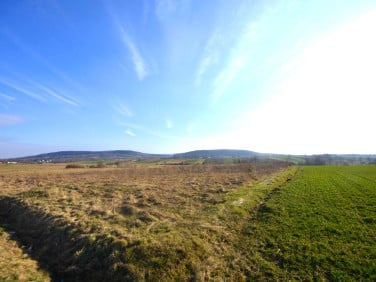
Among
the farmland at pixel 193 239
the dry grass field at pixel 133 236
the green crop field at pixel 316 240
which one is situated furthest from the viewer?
the dry grass field at pixel 133 236

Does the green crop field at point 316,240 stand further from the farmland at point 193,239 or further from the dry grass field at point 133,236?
the dry grass field at point 133,236

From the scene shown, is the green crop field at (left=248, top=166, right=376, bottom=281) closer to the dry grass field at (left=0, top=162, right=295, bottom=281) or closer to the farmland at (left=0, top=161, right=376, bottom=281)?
the farmland at (left=0, top=161, right=376, bottom=281)

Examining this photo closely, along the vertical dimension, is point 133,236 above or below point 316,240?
above

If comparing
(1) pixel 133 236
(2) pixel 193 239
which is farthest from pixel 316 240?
(1) pixel 133 236

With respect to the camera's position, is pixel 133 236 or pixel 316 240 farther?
pixel 133 236

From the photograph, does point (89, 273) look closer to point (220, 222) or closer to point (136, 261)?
point (136, 261)

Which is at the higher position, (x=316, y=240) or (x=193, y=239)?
(x=193, y=239)

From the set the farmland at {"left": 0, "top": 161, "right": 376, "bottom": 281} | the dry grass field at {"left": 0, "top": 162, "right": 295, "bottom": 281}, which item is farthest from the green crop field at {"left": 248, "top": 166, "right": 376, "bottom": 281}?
the dry grass field at {"left": 0, "top": 162, "right": 295, "bottom": 281}

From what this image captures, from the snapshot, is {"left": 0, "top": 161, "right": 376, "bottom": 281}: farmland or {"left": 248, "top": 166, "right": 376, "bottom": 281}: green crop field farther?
{"left": 0, "top": 161, "right": 376, "bottom": 281}: farmland

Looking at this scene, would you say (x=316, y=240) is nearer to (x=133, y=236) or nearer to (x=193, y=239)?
(x=193, y=239)

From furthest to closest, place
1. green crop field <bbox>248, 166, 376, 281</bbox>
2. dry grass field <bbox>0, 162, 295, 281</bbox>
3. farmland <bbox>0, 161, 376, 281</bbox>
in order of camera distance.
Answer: dry grass field <bbox>0, 162, 295, 281</bbox> < farmland <bbox>0, 161, 376, 281</bbox> < green crop field <bbox>248, 166, 376, 281</bbox>

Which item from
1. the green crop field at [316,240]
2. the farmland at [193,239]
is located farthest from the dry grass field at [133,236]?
the green crop field at [316,240]

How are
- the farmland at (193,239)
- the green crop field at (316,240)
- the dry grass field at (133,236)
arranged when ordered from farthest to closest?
the dry grass field at (133,236)
the farmland at (193,239)
the green crop field at (316,240)

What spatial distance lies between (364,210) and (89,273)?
1660cm
